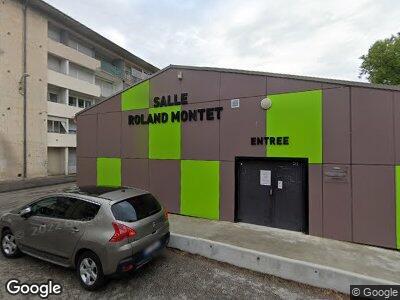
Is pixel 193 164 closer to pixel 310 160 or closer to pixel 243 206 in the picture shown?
pixel 243 206

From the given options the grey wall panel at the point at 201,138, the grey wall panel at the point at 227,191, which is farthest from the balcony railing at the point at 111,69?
the grey wall panel at the point at 227,191

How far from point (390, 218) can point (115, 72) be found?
2874cm

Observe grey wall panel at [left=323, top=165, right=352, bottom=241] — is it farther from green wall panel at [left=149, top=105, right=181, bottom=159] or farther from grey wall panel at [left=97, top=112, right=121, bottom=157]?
grey wall panel at [left=97, top=112, right=121, bottom=157]

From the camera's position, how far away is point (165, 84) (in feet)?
31.6

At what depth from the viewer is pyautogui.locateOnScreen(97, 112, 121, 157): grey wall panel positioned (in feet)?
34.8

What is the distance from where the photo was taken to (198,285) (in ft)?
15.6

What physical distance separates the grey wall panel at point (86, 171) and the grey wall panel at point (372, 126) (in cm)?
931

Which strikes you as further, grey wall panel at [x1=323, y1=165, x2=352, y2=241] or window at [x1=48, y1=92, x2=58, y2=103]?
window at [x1=48, y1=92, x2=58, y2=103]

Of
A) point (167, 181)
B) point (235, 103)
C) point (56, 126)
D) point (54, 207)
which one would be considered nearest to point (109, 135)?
point (167, 181)

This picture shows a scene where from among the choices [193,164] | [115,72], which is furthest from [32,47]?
[193,164]

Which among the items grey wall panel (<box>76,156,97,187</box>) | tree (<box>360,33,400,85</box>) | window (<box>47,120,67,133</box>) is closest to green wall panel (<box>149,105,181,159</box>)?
grey wall panel (<box>76,156,97,187</box>)

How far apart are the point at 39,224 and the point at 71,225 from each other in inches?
37.5

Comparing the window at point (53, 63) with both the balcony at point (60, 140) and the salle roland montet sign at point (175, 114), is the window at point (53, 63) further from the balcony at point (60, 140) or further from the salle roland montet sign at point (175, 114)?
the salle roland montet sign at point (175, 114)

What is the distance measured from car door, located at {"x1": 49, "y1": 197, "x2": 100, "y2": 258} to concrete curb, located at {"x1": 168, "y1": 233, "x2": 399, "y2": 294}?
2.26m
